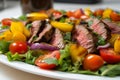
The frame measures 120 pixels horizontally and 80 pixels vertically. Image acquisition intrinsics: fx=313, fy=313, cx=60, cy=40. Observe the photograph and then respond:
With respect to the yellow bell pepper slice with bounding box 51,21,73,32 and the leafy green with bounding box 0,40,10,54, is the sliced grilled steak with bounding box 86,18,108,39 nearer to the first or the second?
the yellow bell pepper slice with bounding box 51,21,73,32

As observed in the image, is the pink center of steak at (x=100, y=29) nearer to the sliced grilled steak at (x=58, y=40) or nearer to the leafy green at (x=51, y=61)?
the sliced grilled steak at (x=58, y=40)

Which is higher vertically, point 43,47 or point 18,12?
point 43,47

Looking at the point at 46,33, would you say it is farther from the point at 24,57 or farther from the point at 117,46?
the point at 117,46

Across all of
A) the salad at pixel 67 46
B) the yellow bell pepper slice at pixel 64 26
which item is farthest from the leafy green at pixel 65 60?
the yellow bell pepper slice at pixel 64 26

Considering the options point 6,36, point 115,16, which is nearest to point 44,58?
point 6,36

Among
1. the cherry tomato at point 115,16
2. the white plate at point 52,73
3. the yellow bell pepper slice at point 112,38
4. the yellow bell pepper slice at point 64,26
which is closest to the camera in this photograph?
the white plate at point 52,73

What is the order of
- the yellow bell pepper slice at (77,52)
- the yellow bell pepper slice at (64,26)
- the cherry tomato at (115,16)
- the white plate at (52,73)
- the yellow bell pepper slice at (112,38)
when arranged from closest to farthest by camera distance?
the white plate at (52,73)
the yellow bell pepper slice at (77,52)
the yellow bell pepper slice at (112,38)
the yellow bell pepper slice at (64,26)
the cherry tomato at (115,16)

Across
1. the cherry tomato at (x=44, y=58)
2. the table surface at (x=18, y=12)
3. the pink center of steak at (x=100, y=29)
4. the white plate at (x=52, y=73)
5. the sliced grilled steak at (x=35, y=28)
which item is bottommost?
the table surface at (x=18, y=12)
